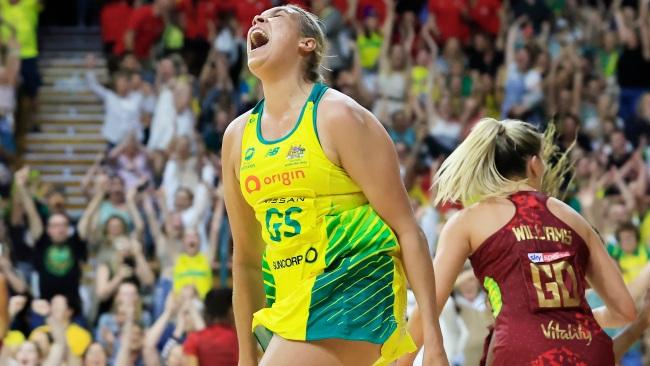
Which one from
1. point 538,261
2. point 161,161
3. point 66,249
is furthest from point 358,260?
point 161,161

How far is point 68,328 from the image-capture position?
31.7 feet

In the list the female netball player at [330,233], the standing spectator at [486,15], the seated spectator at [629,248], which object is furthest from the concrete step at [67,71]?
the female netball player at [330,233]

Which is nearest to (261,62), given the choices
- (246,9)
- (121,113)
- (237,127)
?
(237,127)

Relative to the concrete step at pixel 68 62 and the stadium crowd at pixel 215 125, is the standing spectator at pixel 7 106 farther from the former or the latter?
the concrete step at pixel 68 62

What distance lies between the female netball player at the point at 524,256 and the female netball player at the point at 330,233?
0.55 metres

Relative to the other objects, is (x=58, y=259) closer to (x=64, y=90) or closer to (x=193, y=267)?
(x=193, y=267)

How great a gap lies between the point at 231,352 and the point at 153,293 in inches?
140

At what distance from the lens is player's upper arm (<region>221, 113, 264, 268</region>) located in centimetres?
450

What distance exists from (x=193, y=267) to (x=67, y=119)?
5.06 m

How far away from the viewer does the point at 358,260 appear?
163 inches

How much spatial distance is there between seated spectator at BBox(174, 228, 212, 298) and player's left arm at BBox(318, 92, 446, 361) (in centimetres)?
714

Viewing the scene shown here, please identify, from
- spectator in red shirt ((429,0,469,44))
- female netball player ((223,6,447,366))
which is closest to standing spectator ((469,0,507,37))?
spectator in red shirt ((429,0,469,44))

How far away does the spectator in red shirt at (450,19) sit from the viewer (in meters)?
15.1

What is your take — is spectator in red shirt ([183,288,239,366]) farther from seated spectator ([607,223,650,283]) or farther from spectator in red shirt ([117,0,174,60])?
spectator in red shirt ([117,0,174,60])
